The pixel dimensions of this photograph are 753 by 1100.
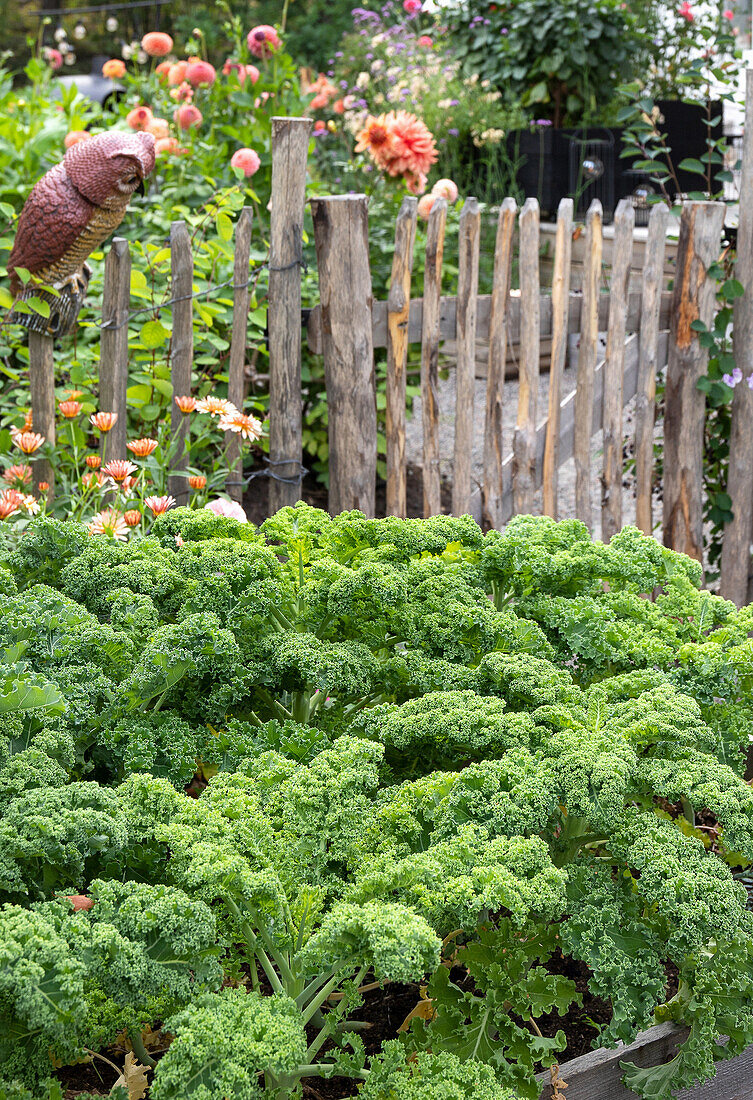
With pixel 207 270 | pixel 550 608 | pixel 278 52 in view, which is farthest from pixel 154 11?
pixel 550 608

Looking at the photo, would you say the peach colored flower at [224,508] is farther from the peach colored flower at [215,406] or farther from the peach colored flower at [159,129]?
the peach colored flower at [159,129]

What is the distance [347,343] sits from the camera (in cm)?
325

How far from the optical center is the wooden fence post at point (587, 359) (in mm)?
3539

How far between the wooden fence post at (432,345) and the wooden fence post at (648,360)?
2.61 ft

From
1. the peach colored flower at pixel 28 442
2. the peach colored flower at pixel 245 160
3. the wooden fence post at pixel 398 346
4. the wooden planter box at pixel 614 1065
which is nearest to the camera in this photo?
the wooden planter box at pixel 614 1065

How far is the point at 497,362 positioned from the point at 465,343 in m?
0.14

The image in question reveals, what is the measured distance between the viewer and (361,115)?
21.7ft

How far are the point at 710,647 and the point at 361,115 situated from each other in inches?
221

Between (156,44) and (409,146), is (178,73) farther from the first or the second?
(409,146)

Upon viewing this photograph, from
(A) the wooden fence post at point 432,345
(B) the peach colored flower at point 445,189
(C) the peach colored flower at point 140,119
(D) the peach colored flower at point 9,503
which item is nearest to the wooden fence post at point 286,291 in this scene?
(A) the wooden fence post at point 432,345

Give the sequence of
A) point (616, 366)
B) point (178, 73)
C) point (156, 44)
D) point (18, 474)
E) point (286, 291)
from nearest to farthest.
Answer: point (18, 474)
point (286, 291)
point (616, 366)
point (178, 73)
point (156, 44)

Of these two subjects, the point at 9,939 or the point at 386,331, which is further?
the point at 386,331

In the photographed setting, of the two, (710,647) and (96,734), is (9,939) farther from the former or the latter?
(710,647)

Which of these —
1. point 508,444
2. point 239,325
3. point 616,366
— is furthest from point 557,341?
point 508,444
